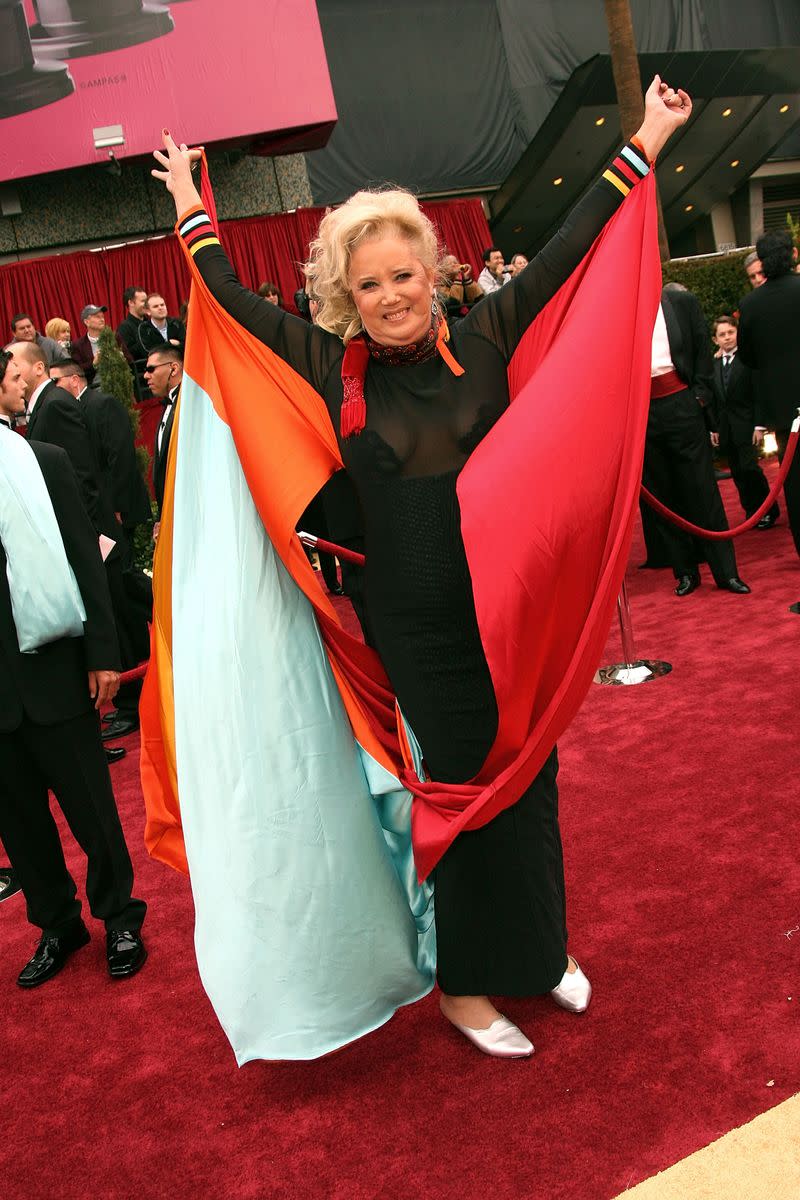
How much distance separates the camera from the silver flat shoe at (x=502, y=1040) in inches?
99.3

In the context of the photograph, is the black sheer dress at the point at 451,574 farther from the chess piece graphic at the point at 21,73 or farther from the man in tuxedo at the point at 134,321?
the chess piece graphic at the point at 21,73

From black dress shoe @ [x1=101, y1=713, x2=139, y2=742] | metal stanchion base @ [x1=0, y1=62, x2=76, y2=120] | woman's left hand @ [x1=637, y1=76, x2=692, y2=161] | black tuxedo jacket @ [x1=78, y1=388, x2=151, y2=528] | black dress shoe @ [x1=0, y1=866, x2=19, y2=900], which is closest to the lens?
woman's left hand @ [x1=637, y1=76, x2=692, y2=161]

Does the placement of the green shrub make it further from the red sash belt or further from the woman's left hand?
the woman's left hand

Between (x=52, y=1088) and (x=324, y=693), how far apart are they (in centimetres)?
118

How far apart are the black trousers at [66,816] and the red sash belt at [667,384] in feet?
13.4

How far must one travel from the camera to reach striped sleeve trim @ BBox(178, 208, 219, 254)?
104 inches

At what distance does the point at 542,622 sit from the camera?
238cm

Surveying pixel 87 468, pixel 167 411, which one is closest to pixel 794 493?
pixel 167 411

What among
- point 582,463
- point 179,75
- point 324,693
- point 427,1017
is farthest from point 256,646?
point 179,75

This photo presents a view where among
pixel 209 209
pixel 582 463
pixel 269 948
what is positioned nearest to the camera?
pixel 582 463

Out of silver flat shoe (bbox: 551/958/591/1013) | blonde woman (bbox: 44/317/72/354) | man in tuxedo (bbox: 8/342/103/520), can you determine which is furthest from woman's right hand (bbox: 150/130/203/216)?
blonde woman (bbox: 44/317/72/354)

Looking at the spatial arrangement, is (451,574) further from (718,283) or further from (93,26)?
(93,26)

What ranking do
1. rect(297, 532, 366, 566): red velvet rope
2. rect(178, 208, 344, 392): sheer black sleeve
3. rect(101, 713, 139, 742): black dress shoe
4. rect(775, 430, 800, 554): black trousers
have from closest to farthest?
rect(178, 208, 344, 392): sheer black sleeve
rect(297, 532, 366, 566): red velvet rope
rect(775, 430, 800, 554): black trousers
rect(101, 713, 139, 742): black dress shoe

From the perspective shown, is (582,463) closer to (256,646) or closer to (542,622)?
(542,622)
